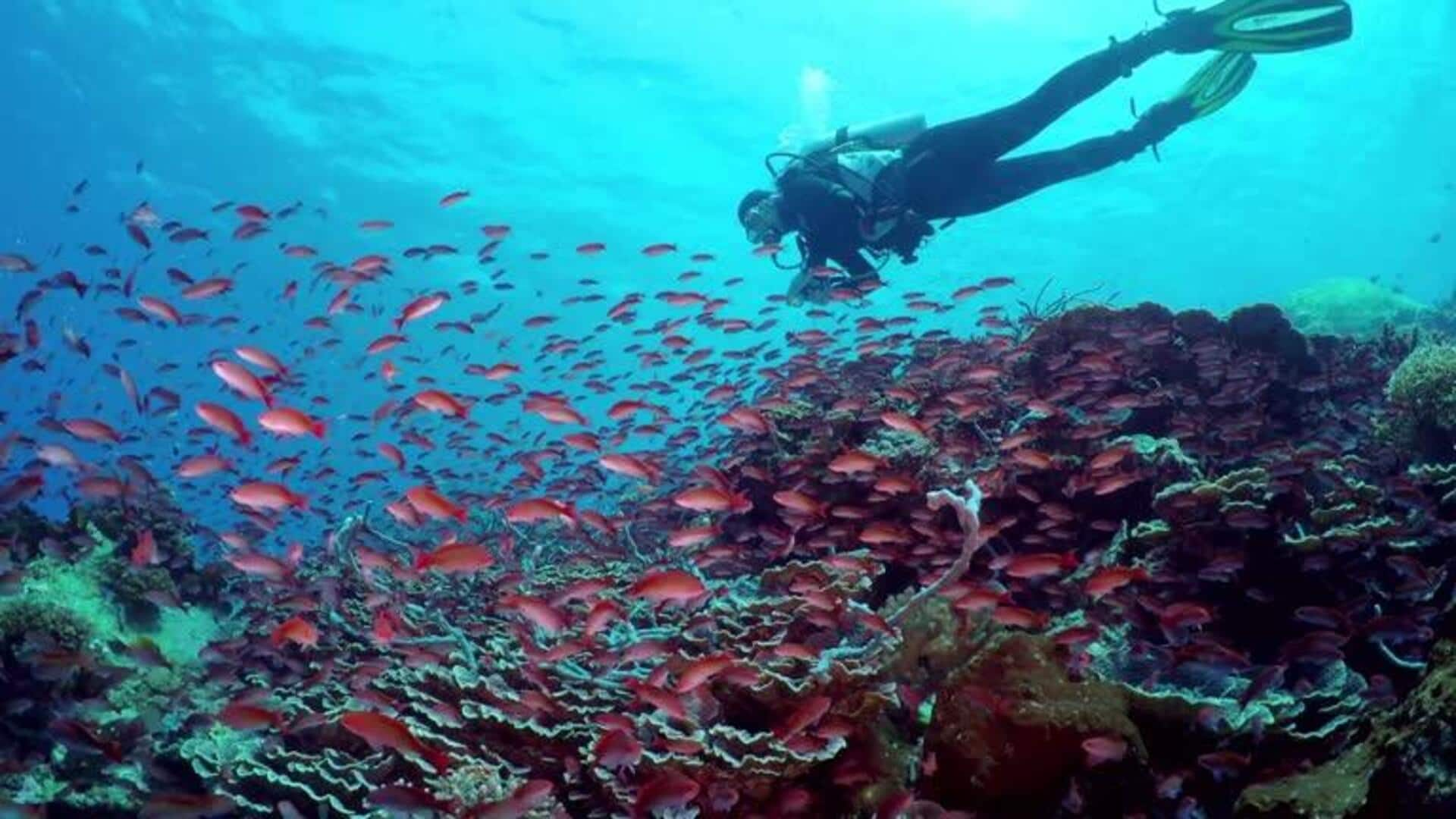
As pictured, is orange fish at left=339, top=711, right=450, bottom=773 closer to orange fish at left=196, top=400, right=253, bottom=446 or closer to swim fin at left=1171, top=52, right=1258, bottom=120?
orange fish at left=196, top=400, right=253, bottom=446

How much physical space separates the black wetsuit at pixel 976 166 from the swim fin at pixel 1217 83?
192 millimetres

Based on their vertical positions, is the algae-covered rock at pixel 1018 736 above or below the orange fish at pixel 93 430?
below

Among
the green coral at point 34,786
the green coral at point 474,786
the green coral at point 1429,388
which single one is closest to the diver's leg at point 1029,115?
the green coral at point 1429,388

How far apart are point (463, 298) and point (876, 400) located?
210 ft

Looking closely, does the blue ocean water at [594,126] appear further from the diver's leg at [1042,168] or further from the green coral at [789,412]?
the diver's leg at [1042,168]

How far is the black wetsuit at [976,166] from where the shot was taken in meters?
10.4

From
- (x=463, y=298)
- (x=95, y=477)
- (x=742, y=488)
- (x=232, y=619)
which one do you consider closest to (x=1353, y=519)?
(x=742, y=488)

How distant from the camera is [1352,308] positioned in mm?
25391

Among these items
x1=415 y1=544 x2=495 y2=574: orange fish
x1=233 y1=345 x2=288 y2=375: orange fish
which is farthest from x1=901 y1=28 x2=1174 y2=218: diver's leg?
x1=415 y1=544 x2=495 y2=574: orange fish

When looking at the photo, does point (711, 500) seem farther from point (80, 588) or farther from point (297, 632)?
point (80, 588)

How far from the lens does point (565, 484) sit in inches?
410

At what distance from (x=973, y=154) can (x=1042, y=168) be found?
1.15 meters

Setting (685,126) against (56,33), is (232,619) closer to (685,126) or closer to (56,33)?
(685,126)

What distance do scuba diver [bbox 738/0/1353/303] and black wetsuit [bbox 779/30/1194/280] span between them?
0.05ft
